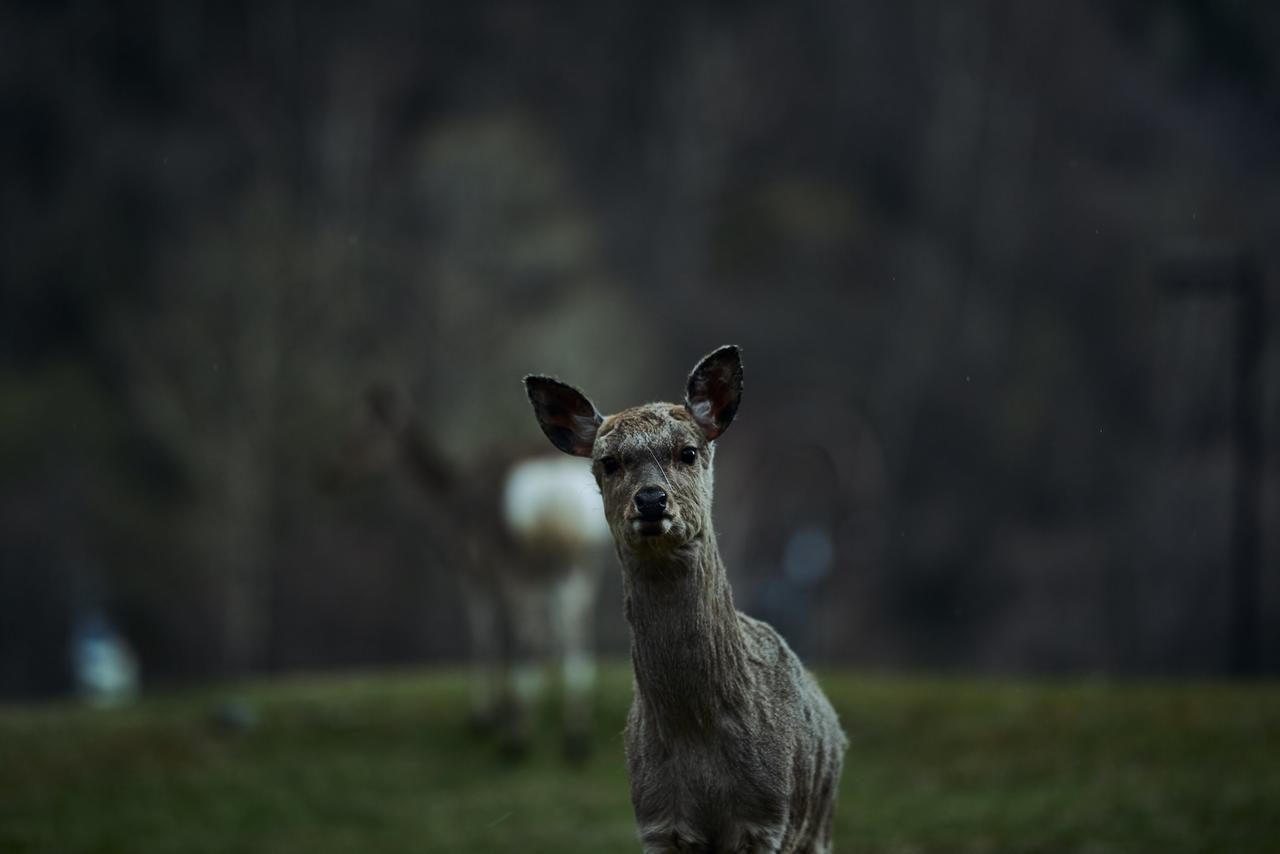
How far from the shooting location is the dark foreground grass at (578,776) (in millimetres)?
9844

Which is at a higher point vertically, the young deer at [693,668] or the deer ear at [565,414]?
the deer ear at [565,414]

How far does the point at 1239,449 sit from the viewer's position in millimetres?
19453

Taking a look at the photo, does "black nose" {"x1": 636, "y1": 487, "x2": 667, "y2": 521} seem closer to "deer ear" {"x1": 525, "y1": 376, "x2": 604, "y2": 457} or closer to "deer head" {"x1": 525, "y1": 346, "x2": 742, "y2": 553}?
"deer head" {"x1": 525, "y1": 346, "x2": 742, "y2": 553}

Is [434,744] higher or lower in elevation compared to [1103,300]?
lower

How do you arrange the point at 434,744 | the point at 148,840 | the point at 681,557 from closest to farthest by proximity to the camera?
the point at 681,557 < the point at 148,840 < the point at 434,744

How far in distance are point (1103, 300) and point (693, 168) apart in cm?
798

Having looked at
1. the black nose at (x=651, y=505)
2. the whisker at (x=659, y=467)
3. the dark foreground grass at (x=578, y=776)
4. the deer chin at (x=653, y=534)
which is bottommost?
the dark foreground grass at (x=578, y=776)

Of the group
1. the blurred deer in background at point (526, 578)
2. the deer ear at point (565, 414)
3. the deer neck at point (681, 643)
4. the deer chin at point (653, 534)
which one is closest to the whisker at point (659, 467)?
the deer chin at point (653, 534)

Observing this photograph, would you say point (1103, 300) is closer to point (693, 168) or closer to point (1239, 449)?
point (1239, 449)

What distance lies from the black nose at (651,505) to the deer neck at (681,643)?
290mm

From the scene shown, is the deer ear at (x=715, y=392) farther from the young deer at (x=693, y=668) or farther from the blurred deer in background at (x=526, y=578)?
the blurred deer in background at (x=526, y=578)

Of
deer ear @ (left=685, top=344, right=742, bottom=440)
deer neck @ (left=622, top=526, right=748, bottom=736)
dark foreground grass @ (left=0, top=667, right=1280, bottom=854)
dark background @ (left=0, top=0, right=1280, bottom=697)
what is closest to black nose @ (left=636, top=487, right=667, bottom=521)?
deer neck @ (left=622, top=526, right=748, bottom=736)

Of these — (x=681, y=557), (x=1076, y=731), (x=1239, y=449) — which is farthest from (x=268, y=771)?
(x=1239, y=449)

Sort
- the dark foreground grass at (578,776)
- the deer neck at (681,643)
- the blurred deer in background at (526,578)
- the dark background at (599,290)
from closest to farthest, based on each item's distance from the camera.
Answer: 1. the deer neck at (681,643)
2. the dark foreground grass at (578,776)
3. the blurred deer in background at (526,578)
4. the dark background at (599,290)
